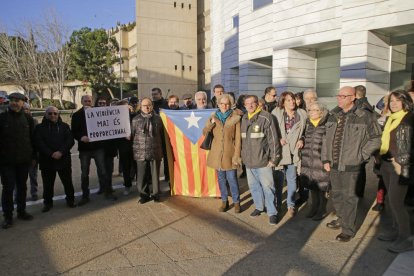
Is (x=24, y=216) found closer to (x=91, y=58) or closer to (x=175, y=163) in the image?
(x=175, y=163)

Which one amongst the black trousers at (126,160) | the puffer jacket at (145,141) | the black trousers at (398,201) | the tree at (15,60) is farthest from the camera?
the tree at (15,60)

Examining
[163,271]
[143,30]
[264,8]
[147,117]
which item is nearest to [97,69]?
[143,30]

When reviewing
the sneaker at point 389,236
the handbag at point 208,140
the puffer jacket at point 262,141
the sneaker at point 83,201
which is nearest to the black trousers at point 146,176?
the sneaker at point 83,201

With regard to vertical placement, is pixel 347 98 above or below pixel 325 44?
below

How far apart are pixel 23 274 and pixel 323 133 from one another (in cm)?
420

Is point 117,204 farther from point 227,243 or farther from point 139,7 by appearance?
point 139,7

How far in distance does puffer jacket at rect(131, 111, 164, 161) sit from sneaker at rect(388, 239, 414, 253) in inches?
156

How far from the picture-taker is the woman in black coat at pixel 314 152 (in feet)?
15.8

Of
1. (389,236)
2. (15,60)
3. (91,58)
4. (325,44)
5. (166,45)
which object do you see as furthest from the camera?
(166,45)

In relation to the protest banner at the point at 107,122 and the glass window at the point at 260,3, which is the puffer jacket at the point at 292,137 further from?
the glass window at the point at 260,3

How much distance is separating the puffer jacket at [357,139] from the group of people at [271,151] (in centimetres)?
1

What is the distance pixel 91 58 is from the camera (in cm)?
4209

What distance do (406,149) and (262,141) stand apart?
1871 millimetres

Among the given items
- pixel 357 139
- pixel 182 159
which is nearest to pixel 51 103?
pixel 182 159
